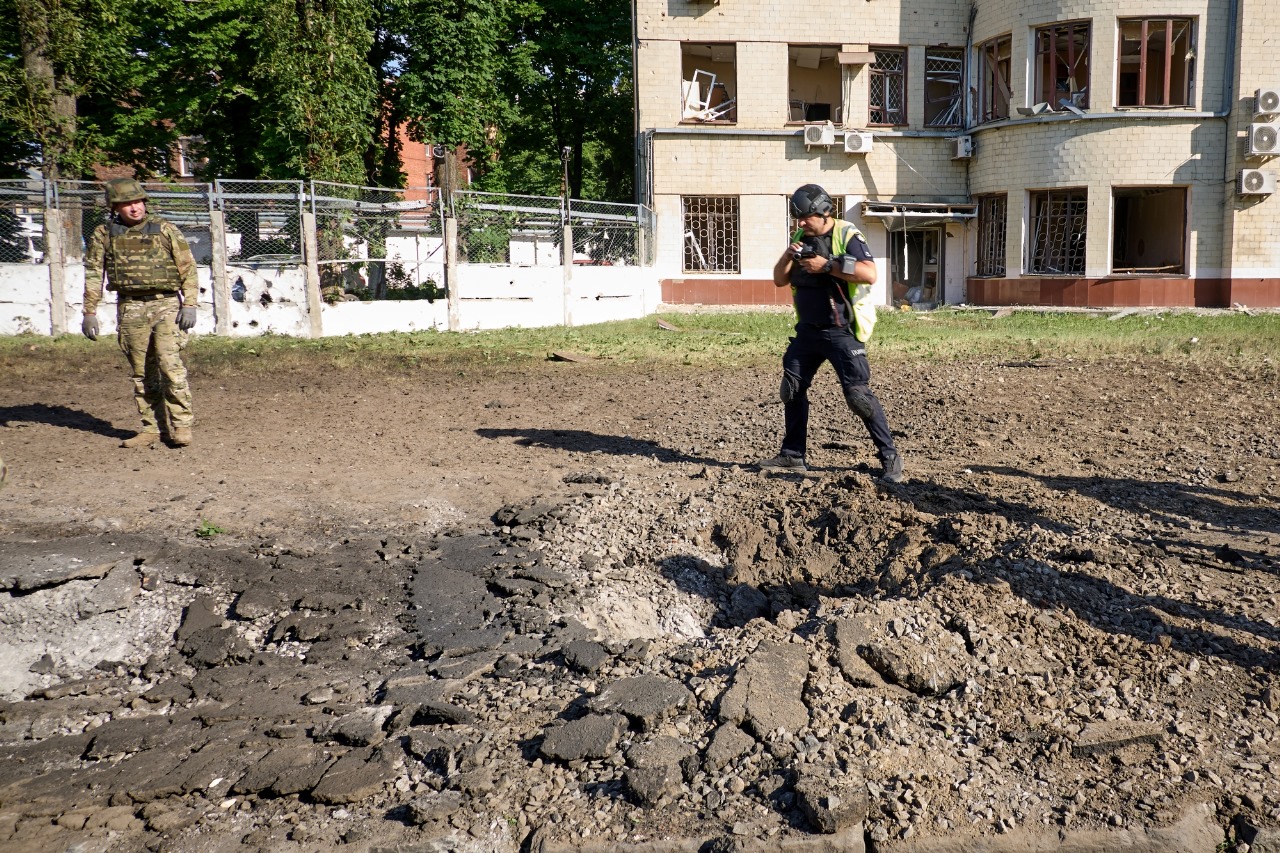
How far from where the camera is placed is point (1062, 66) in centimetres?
2291

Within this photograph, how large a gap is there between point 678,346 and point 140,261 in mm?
9015

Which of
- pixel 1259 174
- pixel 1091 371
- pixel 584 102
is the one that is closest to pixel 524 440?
pixel 1091 371

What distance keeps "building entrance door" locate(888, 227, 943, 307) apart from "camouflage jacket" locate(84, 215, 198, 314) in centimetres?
2013

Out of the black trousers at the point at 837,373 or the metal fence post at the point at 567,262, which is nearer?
the black trousers at the point at 837,373

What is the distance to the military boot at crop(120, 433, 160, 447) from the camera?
8656 millimetres

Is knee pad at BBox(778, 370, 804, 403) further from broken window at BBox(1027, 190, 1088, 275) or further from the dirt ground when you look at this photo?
broken window at BBox(1027, 190, 1088, 275)

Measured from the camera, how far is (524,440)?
9.03m

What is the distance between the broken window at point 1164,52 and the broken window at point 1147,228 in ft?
7.54

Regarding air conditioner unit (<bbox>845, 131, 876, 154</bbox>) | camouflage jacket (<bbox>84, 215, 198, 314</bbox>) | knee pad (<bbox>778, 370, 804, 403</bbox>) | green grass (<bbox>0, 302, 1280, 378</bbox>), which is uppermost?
air conditioner unit (<bbox>845, 131, 876, 154</bbox>)

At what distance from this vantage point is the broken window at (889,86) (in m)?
25.4

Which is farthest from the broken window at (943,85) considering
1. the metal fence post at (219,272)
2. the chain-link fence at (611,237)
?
the metal fence post at (219,272)

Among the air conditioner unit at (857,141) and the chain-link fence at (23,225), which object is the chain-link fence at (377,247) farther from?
the air conditioner unit at (857,141)

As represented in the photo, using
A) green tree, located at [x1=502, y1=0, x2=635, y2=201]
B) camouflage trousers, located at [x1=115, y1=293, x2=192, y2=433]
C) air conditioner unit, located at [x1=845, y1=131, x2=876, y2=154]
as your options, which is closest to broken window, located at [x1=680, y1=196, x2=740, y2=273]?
air conditioner unit, located at [x1=845, y1=131, x2=876, y2=154]

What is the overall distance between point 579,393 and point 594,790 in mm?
7992
